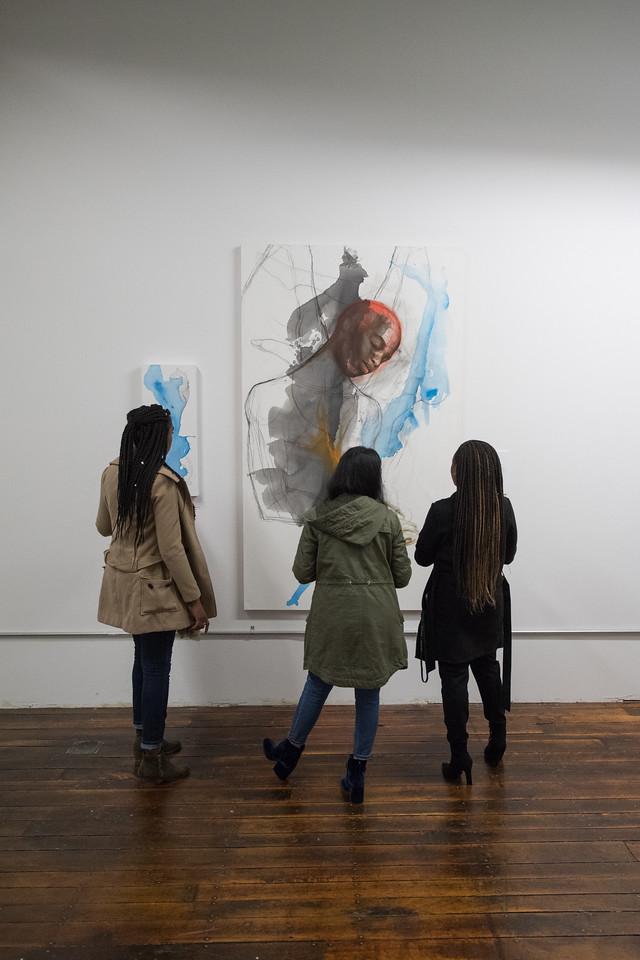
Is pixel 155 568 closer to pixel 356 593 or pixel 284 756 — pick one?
pixel 356 593

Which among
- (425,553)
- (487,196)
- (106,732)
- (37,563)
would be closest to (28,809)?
(106,732)

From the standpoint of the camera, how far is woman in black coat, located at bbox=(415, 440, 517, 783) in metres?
2.77

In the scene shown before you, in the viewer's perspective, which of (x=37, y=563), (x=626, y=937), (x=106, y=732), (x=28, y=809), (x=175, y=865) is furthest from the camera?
(x=37, y=563)

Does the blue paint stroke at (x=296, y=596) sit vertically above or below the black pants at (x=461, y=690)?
above

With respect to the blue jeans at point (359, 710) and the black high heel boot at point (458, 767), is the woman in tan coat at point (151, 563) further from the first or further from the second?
the black high heel boot at point (458, 767)

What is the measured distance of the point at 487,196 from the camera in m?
3.56

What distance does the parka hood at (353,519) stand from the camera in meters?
2.63

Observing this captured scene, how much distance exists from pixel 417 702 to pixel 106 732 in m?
1.68

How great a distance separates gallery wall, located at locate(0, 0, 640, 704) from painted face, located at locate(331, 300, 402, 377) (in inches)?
16.3

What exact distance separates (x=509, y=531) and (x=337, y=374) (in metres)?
1.27

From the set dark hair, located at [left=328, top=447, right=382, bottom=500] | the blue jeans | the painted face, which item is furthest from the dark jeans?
the painted face

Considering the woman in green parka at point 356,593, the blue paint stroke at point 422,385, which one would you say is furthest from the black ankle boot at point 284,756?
the blue paint stroke at point 422,385

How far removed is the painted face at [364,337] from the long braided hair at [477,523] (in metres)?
0.99

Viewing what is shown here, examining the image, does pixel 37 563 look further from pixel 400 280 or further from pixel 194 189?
pixel 400 280
